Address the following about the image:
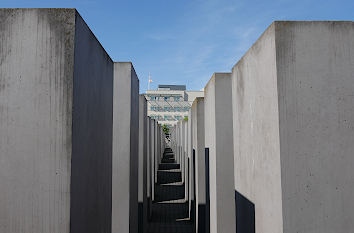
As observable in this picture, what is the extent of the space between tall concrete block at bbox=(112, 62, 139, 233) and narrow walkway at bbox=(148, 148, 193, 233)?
442 cm

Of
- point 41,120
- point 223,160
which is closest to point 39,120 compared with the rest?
point 41,120

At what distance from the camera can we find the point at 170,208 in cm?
1155

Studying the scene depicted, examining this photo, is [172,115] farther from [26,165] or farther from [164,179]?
[26,165]

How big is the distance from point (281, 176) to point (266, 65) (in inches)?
41.3

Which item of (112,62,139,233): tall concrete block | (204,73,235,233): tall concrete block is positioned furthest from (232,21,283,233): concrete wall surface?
(112,62,139,233): tall concrete block

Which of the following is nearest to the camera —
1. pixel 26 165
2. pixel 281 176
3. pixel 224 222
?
pixel 26 165

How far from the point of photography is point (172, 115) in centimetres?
7425

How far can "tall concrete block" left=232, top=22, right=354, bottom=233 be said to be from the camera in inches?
96.0

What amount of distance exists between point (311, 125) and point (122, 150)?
11.3 feet

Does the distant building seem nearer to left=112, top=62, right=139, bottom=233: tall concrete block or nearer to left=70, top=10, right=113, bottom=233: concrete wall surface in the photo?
left=112, top=62, right=139, bottom=233: tall concrete block

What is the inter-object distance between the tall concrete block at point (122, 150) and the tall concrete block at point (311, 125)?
9.80ft

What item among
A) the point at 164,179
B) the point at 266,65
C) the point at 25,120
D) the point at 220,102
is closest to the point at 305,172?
the point at 266,65

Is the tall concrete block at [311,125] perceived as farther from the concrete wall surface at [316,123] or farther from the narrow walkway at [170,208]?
the narrow walkway at [170,208]

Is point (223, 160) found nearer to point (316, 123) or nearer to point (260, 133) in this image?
point (260, 133)
